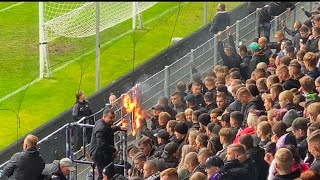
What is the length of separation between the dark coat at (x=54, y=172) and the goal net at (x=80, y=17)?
26.9 ft

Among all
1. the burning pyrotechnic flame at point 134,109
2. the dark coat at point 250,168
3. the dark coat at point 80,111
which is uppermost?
the dark coat at point 250,168

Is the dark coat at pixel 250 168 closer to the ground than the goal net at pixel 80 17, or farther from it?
farther from it

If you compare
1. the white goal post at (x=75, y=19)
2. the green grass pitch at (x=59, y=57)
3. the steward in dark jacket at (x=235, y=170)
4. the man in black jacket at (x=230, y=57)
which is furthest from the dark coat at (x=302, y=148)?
the white goal post at (x=75, y=19)

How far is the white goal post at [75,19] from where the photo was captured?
2023 centimetres

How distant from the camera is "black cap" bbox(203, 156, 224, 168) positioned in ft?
34.3

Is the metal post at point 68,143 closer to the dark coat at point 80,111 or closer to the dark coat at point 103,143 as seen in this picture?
the dark coat at point 103,143

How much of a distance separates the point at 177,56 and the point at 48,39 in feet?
8.73

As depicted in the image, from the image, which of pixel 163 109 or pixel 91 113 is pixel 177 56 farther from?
pixel 163 109

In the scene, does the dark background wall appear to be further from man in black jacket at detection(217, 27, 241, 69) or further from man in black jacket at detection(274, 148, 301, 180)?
man in black jacket at detection(274, 148, 301, 180)

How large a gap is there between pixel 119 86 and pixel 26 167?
5630 mm

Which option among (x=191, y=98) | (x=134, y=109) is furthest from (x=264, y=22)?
(x=191, y=98)

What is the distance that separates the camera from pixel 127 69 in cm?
2048

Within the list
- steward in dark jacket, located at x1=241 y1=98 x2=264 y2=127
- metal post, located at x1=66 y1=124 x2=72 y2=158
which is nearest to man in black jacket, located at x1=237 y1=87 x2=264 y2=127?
steward in dark jacket, located at x1=241 y1=98 x2=264 y2=127

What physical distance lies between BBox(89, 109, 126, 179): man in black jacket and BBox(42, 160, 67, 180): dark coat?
1.21 meters
